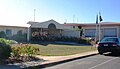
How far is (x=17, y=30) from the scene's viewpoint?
145 feet

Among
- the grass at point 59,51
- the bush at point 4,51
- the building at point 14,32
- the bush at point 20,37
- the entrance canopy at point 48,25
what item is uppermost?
the entrance canopy at point 48,25

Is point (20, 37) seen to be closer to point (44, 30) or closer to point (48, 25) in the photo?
point (48, 25)

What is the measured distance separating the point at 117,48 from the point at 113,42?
1.96 feet

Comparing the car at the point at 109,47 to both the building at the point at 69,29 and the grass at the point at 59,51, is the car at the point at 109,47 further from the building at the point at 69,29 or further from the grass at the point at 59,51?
the building at the point at 69,29

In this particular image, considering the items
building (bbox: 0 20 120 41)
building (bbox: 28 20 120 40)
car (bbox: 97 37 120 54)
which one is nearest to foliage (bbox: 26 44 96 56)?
car (bbox: 97 37 120 54)

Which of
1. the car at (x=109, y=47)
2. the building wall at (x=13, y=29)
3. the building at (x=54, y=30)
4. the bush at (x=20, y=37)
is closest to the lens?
the car at (x=109, y=47)

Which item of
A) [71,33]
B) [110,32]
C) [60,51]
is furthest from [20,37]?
[60,51]

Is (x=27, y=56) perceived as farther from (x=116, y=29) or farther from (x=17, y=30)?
(x=116, y=29)

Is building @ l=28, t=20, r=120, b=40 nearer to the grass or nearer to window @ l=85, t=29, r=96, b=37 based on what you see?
window @ l=85, t=29, r=96, b=37

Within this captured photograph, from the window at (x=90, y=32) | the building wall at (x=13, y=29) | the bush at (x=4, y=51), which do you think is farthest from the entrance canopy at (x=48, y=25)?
the bush at (x=4, y=51)

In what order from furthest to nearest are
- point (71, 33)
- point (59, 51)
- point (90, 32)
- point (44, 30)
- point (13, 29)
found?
point (90, 32) → point (71, 33) → point (44, 30) → point (13, 29) → point (59, 51)

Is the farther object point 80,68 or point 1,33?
point 1,33

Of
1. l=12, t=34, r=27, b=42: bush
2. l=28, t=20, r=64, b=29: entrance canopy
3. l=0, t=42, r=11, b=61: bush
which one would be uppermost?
l=28, t=20, r=64, b=29: entrance canopy

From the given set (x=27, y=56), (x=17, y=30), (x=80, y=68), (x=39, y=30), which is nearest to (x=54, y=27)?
(x=39, y=30)
